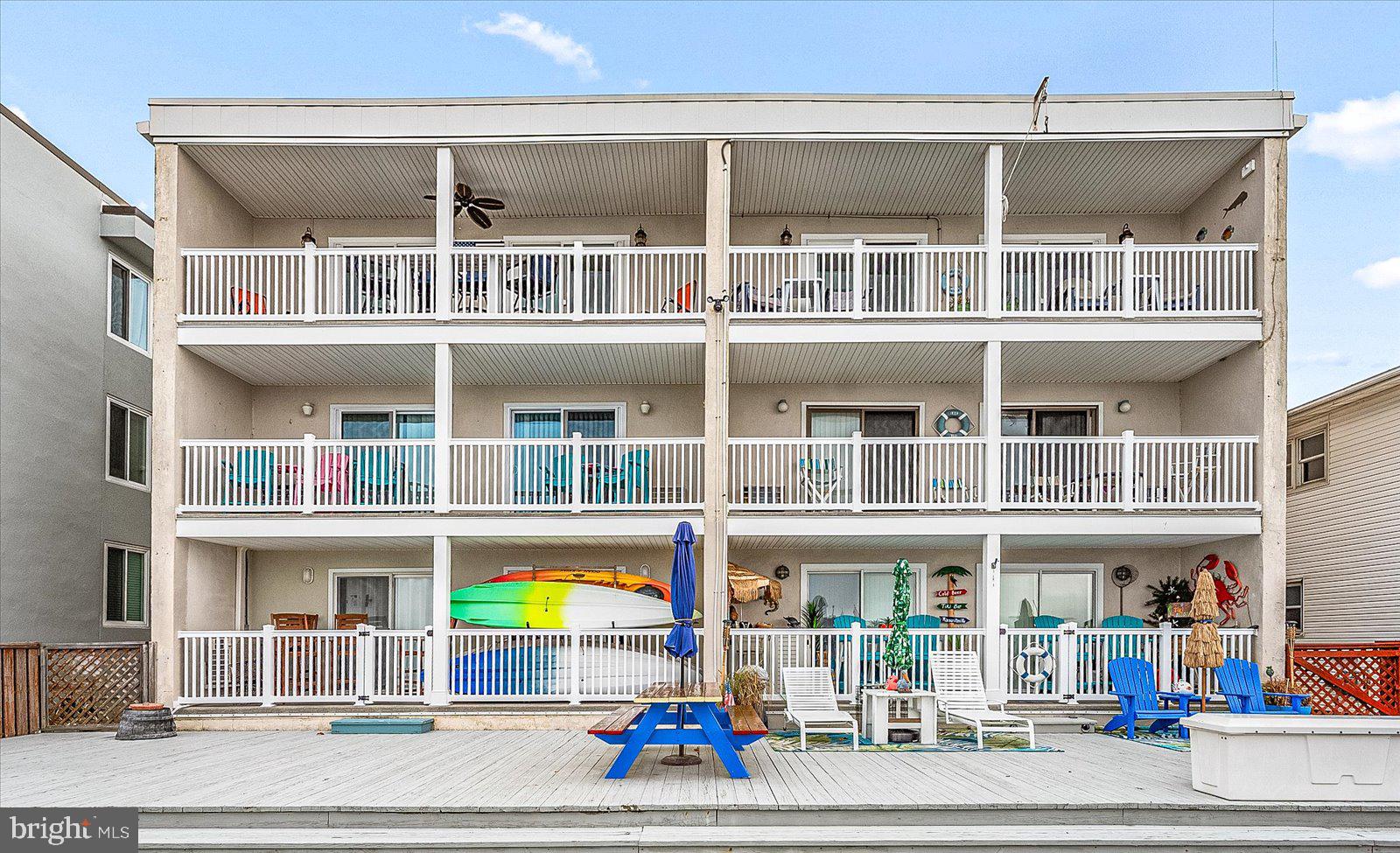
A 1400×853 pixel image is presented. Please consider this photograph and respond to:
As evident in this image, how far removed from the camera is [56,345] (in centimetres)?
1664

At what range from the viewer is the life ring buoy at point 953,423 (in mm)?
16562

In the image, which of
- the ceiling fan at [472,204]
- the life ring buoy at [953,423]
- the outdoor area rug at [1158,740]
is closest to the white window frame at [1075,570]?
the life ring buoy at [953,423]

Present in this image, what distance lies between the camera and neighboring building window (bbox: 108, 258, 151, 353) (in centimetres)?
1838

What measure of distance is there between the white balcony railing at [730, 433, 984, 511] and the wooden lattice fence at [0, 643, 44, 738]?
29.9 ft

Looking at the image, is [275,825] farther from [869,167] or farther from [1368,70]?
[1368,70]

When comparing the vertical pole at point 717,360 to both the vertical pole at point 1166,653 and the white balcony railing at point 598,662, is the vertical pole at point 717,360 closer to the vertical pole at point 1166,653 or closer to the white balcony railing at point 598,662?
the white balcony railing at point 598,662

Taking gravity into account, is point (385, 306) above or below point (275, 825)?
above

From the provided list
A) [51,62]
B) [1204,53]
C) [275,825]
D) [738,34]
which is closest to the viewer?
[275,825]

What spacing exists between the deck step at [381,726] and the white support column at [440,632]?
1.78 ft

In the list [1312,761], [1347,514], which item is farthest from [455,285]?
[1347,514]

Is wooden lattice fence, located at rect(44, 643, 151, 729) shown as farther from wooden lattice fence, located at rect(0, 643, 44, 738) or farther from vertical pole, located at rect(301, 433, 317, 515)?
vertical pole, located at rect(301, 433, 317, 515)

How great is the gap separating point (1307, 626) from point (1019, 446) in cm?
780

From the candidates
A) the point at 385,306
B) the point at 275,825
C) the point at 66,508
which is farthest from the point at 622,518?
the point at 66,508

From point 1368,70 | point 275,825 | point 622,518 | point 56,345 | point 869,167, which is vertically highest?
point 1368,70
